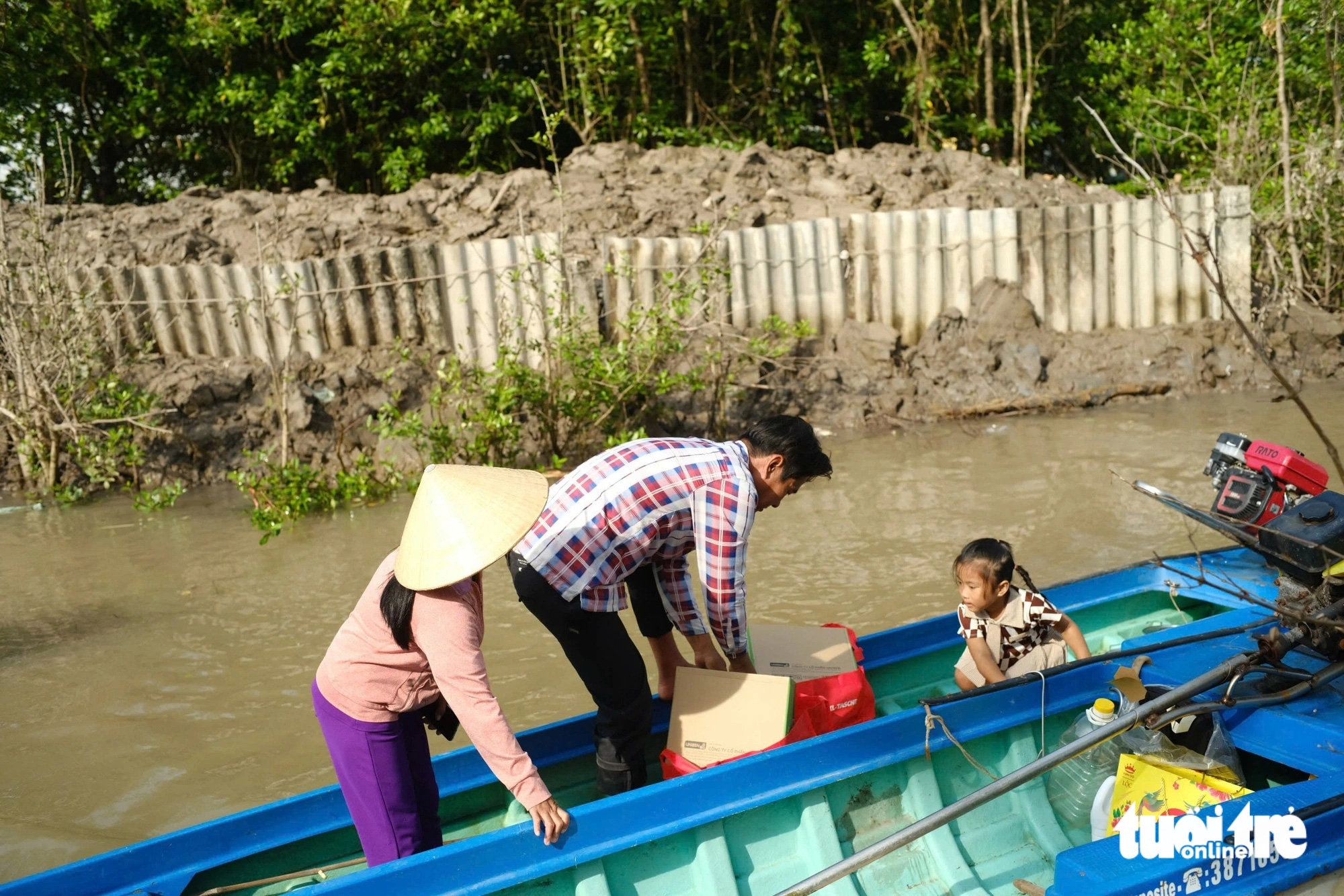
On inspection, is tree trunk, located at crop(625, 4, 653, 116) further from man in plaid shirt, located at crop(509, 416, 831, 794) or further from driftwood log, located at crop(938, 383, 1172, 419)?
man in plaid shirt, located at crop(509, 416, 831, 794)

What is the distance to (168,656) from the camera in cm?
593

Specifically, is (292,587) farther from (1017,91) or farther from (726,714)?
(1017,91)

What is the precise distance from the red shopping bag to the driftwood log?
22.3 feet

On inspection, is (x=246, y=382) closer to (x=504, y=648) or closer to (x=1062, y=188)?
(x=504, y=648)

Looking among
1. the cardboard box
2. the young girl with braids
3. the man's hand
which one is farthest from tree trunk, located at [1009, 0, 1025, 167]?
the man's hand

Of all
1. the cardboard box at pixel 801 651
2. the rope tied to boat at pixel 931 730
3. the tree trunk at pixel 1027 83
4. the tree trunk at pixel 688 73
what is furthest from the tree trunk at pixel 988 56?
the rope tied to boat at pixel 931 730

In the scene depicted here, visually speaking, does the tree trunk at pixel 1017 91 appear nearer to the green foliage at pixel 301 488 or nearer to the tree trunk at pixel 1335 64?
the tree trunk at pixel 1335 64

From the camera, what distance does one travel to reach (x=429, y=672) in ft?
9.52

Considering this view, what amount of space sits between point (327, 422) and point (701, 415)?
10.9 feet

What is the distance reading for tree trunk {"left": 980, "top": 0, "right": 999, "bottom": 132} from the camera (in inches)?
567

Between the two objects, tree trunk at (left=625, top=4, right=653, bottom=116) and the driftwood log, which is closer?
the driftwood log

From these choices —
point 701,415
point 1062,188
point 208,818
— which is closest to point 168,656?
point 208,818

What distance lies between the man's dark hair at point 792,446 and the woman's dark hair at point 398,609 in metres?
1.16

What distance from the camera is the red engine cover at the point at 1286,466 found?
14.9 ft
